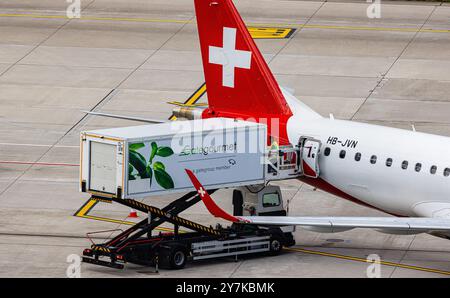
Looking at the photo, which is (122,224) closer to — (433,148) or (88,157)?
(88,157)

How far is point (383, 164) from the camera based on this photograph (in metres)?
44.8

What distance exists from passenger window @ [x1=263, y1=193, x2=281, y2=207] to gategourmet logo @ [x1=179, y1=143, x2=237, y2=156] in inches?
134

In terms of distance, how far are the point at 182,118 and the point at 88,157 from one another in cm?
1046

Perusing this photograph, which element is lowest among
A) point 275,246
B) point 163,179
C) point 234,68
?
point 275,246

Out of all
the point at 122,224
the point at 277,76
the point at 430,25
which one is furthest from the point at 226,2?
the point at 430,25

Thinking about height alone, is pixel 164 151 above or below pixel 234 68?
below

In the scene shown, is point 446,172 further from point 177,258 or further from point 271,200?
point 177,258

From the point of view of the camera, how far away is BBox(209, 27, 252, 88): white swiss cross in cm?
4919

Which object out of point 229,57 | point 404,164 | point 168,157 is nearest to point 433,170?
point 404,164

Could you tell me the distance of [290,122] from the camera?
4806 centimetres

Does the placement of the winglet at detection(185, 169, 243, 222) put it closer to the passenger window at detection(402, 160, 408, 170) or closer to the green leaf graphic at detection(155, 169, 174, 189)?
the green leaf graphic at detection(155, 169, 174, 189)

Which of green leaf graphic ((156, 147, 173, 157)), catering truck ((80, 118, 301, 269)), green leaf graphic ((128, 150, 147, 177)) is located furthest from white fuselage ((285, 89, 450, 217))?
green leaf graphic ((128, 150, 147, 177))

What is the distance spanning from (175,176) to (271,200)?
17.9ft
